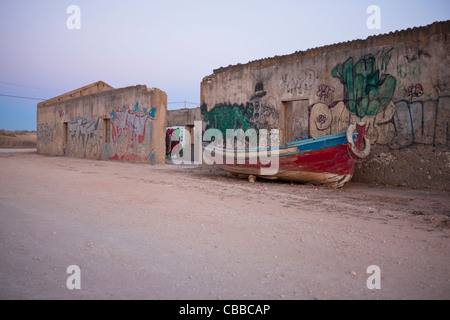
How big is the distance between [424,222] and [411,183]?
392cm

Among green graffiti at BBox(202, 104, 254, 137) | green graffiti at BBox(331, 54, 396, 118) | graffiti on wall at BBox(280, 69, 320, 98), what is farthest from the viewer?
green graffiti at BBox(202, 104, 254, 137)

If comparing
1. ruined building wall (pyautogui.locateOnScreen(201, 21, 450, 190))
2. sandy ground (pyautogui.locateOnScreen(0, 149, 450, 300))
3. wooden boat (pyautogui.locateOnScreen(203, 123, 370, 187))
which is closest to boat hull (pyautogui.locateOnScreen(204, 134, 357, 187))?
wooden boat (pyautogui.locateOnScreen(203, 123, 370, 187))

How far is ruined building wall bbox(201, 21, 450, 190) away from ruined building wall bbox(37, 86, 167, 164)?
5.38m

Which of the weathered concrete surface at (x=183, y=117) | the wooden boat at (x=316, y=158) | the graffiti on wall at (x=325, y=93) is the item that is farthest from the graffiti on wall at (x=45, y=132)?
the graffiti on wall at (x=325, y=93)

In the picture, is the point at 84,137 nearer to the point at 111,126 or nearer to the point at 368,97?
the point at 111,126

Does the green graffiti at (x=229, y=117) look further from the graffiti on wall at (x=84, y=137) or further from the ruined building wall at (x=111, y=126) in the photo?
the graffiti on wall at (x=84, y=137)

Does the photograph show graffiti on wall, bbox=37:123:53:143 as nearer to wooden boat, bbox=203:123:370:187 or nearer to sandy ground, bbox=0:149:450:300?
wooden boat, bbox=203:123:370:187

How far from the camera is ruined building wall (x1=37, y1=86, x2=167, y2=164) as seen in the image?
14.2 m

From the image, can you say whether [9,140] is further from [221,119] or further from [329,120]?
[329,120]

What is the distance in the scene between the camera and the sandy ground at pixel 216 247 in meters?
2.21

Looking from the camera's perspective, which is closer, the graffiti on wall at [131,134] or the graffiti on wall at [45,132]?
the graffiti on wall at [131,134]

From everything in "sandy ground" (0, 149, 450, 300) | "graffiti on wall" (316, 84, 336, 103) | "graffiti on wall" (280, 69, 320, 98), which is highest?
"graffiti on wall" (280, 69, 320, 98)
